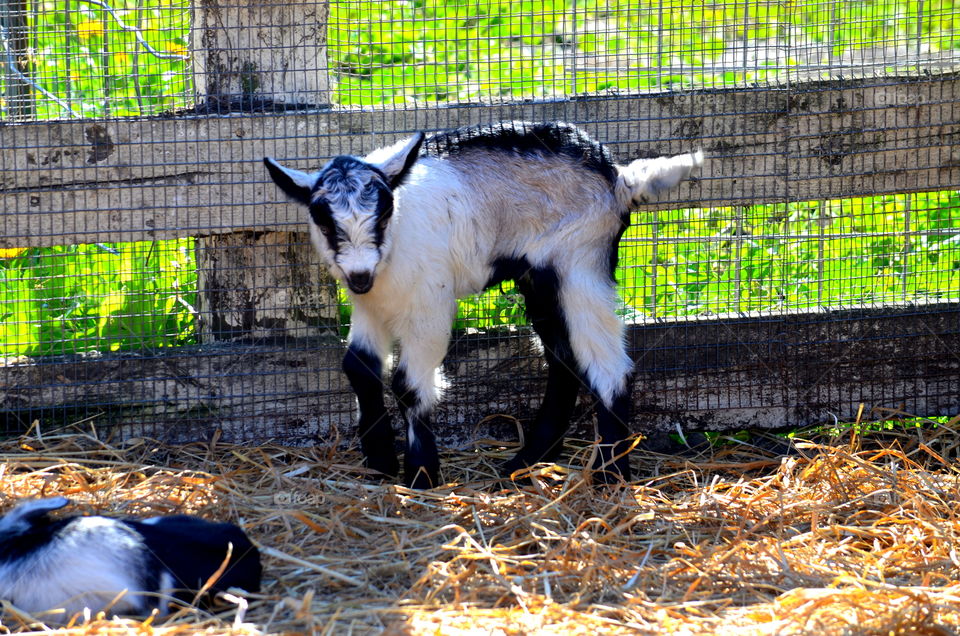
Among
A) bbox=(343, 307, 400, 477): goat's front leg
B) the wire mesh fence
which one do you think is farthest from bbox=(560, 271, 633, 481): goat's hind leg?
bbox=(343, 307, 400, 477): goat's front leg

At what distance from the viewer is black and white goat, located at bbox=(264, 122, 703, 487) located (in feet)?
14.6

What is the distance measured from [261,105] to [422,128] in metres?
0.80

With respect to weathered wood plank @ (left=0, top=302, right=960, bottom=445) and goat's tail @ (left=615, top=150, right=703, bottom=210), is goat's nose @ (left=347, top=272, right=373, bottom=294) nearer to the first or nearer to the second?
weathered wood plank @ (left=0, top=302, right=960, bottom=445)

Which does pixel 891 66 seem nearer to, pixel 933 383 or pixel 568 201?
pixel 933 383

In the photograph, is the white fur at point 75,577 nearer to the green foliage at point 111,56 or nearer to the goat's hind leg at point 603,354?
the goat's hind leg at point 603,354

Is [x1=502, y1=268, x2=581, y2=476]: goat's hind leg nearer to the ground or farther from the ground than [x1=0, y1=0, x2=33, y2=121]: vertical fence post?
nearer to the ground

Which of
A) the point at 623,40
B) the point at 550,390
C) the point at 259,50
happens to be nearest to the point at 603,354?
the point at 550,390

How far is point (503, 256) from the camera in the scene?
185 inches

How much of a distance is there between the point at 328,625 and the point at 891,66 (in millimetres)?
4235

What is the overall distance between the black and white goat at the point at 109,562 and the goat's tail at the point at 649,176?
7.86 ft

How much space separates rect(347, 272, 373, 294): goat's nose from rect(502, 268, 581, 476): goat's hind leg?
37.6 inches

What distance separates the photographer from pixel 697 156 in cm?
449

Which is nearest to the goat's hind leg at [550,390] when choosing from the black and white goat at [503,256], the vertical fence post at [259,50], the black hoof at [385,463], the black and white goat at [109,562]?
the black and white goat at [503,256]

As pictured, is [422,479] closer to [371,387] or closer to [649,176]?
[371,387]
